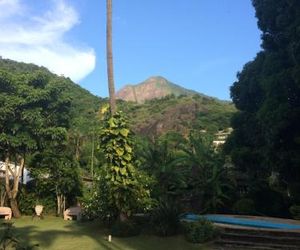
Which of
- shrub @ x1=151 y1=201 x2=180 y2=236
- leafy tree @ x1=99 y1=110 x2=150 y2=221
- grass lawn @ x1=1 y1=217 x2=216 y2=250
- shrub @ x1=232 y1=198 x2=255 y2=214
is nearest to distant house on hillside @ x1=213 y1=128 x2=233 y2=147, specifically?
shrub @ x1=232 y1=198 x2=255 y2=214

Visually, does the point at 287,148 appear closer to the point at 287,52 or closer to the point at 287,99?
the point at 287,99

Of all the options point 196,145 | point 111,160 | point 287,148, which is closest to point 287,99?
point 287,148

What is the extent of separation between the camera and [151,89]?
190375mm

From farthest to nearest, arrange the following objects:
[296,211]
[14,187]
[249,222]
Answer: [14,187]
[296,211]
[249,222]

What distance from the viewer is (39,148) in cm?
2506

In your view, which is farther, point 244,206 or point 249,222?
point 244,206

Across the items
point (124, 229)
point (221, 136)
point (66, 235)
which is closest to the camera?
point (124, 229)

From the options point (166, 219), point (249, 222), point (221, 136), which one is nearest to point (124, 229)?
point (166, 219)

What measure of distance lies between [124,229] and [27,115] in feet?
31.1

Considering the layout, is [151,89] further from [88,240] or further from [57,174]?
[88,240]

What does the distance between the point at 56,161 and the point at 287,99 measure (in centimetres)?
1174

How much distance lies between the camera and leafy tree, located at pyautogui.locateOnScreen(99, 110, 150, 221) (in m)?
17.5

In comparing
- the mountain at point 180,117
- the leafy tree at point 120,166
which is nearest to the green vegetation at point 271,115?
the leafy tree at point 120,166

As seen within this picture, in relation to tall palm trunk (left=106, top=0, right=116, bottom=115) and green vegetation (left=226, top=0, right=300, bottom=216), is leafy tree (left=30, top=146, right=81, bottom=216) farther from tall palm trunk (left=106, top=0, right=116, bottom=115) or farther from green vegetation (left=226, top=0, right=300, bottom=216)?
green vegetation (left=226, top=0, right=300, bottom=216)
